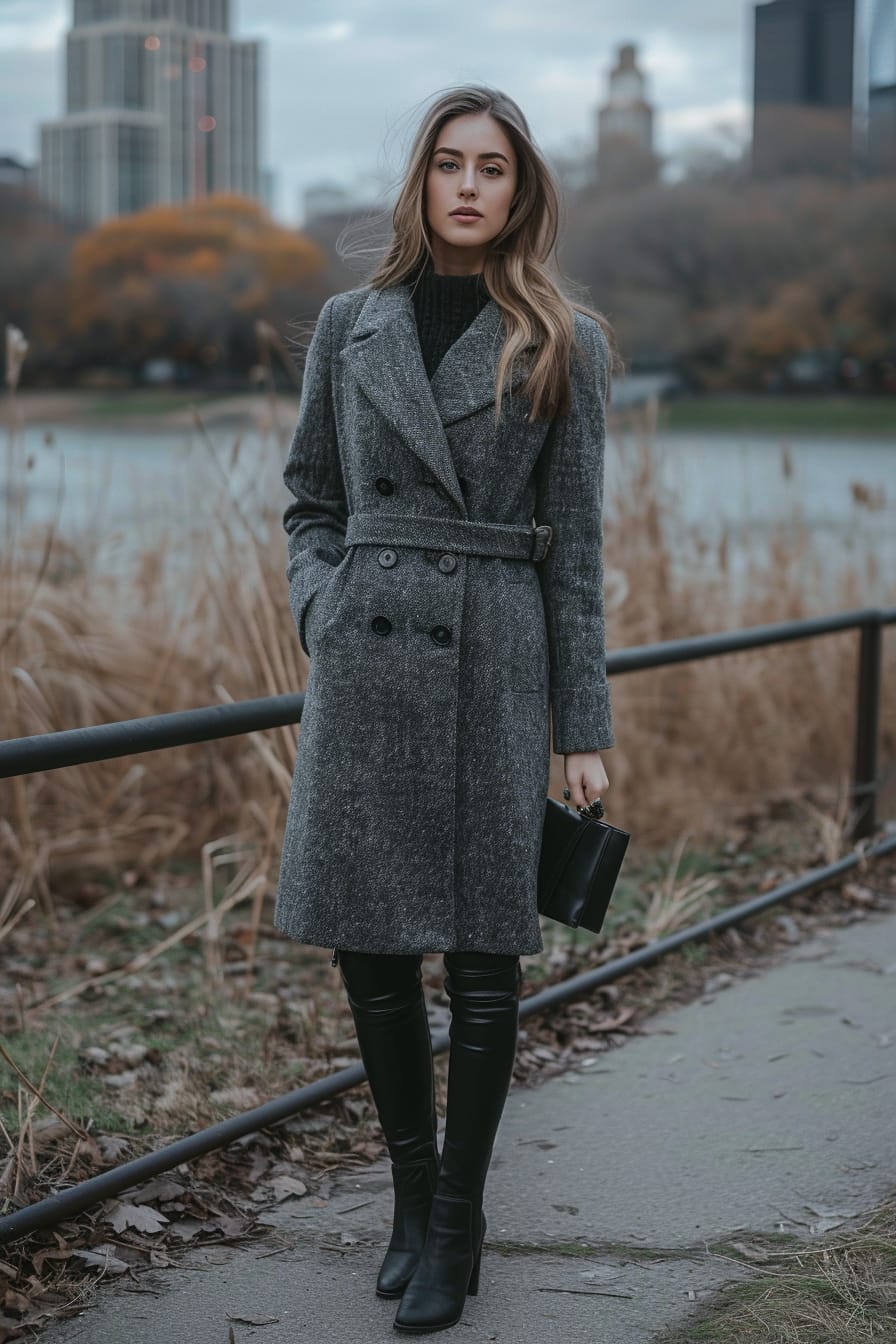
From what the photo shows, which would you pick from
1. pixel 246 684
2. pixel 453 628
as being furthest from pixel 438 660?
pixel 246 684

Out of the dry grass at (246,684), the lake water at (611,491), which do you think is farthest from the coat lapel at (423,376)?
the lake water at (611,491)

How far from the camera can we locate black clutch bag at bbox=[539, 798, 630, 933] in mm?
1975

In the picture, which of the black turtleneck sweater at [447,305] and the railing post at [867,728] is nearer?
the black turtleneck sweater at [447,305]

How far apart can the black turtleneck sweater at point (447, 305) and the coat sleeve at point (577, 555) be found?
155 mm

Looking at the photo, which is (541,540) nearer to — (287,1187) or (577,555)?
(577,555)

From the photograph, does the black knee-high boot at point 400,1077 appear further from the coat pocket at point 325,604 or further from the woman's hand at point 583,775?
the coat pocket at point 325,604

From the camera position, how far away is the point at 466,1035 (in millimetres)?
1976

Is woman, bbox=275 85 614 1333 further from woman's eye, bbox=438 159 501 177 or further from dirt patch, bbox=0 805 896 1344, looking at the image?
dirt patch, bbox=0 805 896 1344

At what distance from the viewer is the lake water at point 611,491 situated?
4293 millimetres

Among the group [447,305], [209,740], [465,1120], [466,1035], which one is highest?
[447,305]

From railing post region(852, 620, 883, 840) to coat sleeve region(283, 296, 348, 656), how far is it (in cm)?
247

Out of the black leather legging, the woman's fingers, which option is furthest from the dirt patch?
the woman's fingers

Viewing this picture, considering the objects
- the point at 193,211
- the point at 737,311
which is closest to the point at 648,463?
the point at 737,311

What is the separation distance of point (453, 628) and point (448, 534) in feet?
0.43
